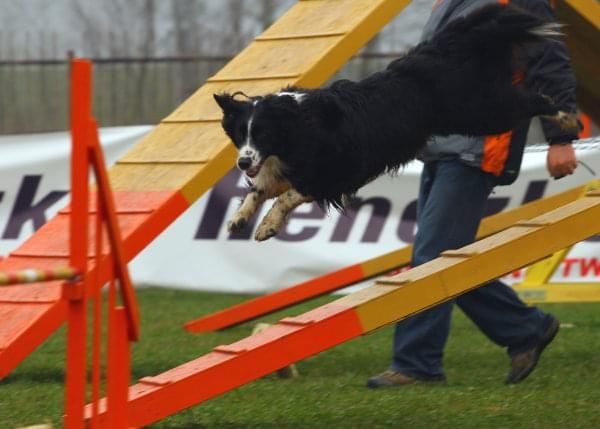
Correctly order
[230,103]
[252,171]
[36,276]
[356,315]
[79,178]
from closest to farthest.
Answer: [36,276], [79,178], [356,315], [252,171], [230,103]

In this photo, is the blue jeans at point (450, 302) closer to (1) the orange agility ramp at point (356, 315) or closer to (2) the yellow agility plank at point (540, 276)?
(1) the orange agility ramp at point (356, 315)

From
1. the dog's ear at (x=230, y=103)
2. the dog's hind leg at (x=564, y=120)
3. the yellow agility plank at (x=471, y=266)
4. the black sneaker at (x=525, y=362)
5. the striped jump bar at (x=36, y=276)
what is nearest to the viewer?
the striped jump bar at (x=36, y=276)

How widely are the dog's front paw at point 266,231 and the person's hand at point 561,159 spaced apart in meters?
1.26

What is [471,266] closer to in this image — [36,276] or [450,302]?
[450,302]

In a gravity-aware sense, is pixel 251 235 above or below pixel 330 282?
above

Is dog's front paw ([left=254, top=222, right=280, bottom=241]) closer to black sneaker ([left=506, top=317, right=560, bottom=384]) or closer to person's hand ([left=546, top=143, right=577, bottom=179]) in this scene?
person's hand ([left=546, top=143, right=577, bottom=179])

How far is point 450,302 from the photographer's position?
5113 mm

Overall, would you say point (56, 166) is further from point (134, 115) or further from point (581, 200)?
point (581, 200)

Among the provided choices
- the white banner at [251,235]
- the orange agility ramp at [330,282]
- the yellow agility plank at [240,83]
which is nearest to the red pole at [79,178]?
the yellow agility plank at [240,83]

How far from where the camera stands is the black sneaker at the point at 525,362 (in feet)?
17.0

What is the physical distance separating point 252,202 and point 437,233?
113 cm

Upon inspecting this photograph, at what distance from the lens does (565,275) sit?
345 inches

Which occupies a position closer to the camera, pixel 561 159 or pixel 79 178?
pixel 79 178

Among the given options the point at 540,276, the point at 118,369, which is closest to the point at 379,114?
the point at 118,369
